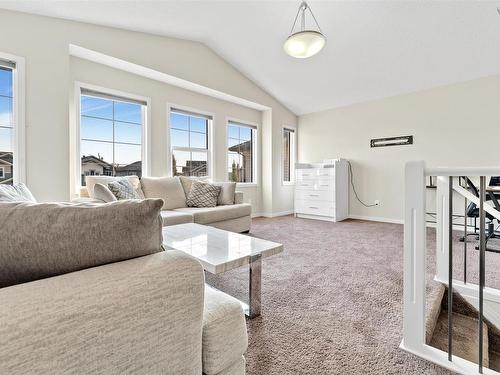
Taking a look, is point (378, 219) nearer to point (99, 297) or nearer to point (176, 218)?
point (176, 218)

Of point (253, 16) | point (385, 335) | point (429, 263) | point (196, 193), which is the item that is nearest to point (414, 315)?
point (385, 335)

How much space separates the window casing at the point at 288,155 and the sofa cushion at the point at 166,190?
9.09 feet

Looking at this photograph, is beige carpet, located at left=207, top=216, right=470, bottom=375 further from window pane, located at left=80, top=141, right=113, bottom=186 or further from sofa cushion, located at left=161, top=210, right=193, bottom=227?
window pane, located at left=80, top=141, right=113, bottom=186

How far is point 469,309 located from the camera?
1.88 metres

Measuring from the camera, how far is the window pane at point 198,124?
456 cm

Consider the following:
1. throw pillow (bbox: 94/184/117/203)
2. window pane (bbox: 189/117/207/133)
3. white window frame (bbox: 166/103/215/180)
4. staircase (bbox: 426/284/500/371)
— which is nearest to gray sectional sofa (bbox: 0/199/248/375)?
staircase (bbox: 426/284/500/371)

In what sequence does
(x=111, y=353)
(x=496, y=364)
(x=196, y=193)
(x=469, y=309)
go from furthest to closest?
(x=196, y=193)
(x=469, y=309)
(x=496, y=364)
(x=111, y=353)

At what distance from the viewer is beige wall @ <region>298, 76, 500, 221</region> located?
12.8 feet

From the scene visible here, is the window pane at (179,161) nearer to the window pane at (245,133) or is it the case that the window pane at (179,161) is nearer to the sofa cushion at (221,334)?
the window pane at (245,133)

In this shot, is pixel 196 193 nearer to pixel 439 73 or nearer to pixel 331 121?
pixel 331 121

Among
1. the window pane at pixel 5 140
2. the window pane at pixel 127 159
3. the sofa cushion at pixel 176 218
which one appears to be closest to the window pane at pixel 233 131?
the window pane at pixel 127 159

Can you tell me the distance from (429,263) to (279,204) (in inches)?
131

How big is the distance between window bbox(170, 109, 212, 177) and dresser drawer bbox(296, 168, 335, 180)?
1922 mm

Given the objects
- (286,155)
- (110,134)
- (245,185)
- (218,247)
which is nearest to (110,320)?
(218,247)
